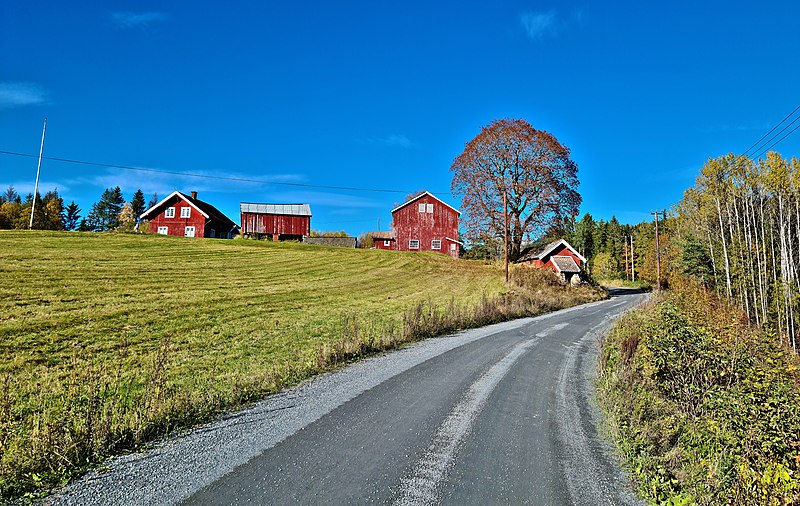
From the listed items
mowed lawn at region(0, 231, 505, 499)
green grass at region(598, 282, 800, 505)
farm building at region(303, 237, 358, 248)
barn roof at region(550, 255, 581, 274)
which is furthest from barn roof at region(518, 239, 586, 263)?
green grass at region(598, 282, 800, 505)

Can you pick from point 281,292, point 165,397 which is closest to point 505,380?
point 165,397

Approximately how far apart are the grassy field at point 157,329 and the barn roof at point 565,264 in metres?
7.14

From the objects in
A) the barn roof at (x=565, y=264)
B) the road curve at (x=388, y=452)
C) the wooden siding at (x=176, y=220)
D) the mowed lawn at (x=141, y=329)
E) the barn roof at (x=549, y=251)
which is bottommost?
the road curve at (x=388, y=452)

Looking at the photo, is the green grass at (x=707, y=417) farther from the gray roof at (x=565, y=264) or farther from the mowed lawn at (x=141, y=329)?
the gray roof at (x=565, y=264)

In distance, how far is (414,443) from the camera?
17.0ft

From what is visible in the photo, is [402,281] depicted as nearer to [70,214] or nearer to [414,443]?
[414,443]

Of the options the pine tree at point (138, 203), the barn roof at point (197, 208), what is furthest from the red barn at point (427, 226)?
the pine tree at point (138, 203)

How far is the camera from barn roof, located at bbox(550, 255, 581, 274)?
3973 centimetres

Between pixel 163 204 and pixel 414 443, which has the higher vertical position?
pixel 163 204

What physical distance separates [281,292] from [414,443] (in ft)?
54.9

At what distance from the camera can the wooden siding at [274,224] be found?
50.5 m

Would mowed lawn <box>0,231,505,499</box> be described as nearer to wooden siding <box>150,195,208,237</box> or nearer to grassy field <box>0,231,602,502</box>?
grassy field <box>0,231,602,502</box>

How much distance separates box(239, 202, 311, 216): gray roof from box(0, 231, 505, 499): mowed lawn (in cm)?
→ 1870

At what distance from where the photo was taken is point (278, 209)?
2047 inches
